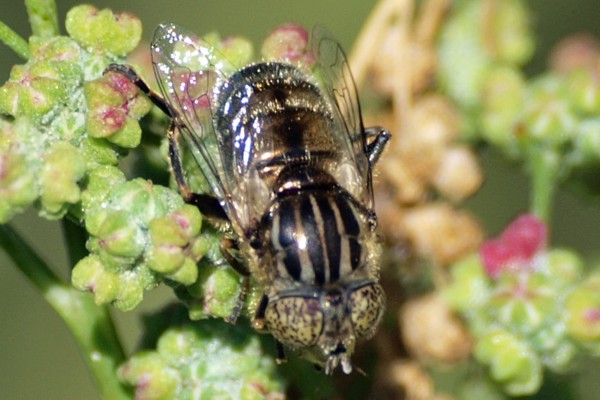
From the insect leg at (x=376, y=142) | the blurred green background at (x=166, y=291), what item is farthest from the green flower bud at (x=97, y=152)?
the blurred green background at (x=166, y=291)

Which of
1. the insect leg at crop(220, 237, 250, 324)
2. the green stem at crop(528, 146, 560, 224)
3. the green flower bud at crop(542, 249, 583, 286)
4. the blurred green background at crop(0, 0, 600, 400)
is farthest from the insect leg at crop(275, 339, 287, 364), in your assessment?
the blurred green background at crop(0, 0, 600, 400)

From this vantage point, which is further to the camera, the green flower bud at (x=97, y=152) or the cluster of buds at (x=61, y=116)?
the green flower bud at (x=97, y=152)

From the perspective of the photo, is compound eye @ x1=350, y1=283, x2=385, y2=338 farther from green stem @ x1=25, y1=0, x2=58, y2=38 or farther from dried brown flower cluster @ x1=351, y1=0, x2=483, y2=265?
green stem @ x1=25, y1=0, x2=58, y2=38

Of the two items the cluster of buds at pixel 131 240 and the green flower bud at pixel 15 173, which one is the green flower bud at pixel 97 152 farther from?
the green flower bud at pixel 15 173

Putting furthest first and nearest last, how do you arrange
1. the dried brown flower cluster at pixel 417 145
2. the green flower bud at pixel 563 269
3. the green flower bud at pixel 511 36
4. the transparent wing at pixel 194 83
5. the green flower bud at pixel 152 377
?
1. the green flower bud at pixel 511 36
2. the dried brown flower cluster at pixel 417 145
3. the green flower bud at pixel 563 269
4. the transparent wing at pixel 194 83
5. the green flower bud at pixel 152 377

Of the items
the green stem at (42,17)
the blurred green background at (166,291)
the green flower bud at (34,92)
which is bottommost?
the blurred green background at (166,291)

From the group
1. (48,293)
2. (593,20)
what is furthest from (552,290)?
(593,20)

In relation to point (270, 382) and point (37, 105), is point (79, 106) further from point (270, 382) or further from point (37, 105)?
point (270, 382)

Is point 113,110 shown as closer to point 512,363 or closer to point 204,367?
point 204,367
